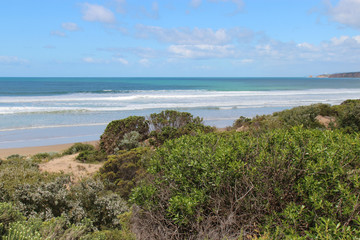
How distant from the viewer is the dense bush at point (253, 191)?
3797 millimetres

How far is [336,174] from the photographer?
12.1 feet

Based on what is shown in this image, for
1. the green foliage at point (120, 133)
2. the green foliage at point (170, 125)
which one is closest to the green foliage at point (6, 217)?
the green foliage at point (120, 133)

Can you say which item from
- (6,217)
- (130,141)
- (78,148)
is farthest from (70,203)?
(78,148)

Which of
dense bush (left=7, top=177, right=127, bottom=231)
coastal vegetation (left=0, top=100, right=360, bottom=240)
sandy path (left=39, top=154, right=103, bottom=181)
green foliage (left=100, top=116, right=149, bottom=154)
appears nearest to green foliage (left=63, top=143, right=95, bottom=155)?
green foliage (left=100, top=116, right=149, bottom=154)

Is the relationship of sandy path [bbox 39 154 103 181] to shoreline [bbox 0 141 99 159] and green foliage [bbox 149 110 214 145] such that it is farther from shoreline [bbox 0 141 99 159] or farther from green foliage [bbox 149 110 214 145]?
green foliage [bbox 149 110 214 145]

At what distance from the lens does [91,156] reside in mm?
13414

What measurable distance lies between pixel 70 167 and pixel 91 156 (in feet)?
5.04

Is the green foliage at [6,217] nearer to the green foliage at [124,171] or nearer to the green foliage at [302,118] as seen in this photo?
the green foliage at [124,171]

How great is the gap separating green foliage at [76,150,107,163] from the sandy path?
1.09ft

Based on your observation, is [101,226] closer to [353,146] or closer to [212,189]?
[212,189]

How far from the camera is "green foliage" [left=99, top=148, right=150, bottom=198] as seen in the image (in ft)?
28.3

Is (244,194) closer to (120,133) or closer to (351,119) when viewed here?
(351,119)

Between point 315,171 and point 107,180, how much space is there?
6592mm

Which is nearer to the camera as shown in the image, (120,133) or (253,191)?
(253,191)
